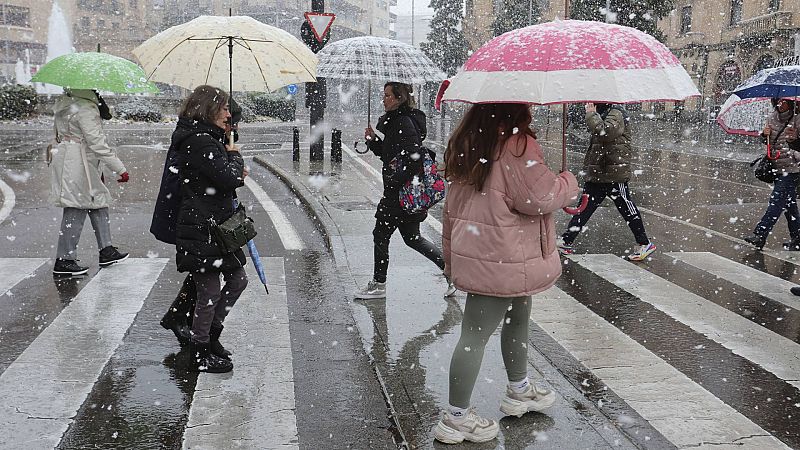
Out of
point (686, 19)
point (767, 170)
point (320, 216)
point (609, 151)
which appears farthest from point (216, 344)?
point (686, 19)

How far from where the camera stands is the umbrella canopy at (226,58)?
5535 mm

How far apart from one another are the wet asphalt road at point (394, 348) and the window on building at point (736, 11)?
37.3 meters

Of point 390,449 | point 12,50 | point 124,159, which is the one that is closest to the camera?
point 390,449

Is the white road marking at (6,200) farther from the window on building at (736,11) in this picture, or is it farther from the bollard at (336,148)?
the window on building at (736,11)

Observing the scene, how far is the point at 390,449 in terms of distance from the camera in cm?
374

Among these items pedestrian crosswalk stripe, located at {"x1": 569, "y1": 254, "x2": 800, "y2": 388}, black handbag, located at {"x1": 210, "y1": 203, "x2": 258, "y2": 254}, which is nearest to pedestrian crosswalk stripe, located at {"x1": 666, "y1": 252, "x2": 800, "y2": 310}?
pedestrian crosswalk stripe, located at {"x1": 569, "y1": 254, "x2": 800, "y2": 388}

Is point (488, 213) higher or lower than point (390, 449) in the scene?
higher

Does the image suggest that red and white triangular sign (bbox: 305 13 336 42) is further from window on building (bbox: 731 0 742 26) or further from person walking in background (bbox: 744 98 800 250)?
window on building (bbox: 731 0 742 26)

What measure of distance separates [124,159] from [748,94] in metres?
14.8

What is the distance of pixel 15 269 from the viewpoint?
23.2 feet

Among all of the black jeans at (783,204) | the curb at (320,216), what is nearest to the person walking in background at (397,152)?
the curb at (320,216)

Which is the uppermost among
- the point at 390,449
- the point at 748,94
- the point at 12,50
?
the point at 12,50

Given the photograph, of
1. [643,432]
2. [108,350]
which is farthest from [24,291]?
[643,432]

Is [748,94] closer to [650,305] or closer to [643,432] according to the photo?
[650,305]
